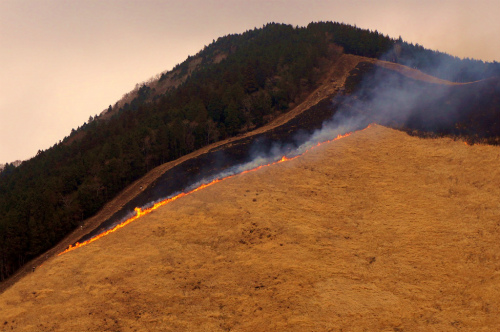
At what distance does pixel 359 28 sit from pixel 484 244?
100205mm

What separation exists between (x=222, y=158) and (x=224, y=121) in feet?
65.5

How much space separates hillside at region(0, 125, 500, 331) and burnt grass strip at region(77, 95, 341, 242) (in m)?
14.7

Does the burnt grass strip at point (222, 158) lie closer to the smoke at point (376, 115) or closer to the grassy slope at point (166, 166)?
the smoke at point (376, 115)

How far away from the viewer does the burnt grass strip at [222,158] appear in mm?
45719

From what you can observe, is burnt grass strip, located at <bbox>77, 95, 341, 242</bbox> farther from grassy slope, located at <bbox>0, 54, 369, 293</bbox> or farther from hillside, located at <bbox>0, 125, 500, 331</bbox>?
hillside, located at <bbox>0, 125, 500, 331</bbox>

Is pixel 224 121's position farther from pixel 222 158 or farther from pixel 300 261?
pixel 300 261

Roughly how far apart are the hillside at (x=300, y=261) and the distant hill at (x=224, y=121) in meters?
13.7

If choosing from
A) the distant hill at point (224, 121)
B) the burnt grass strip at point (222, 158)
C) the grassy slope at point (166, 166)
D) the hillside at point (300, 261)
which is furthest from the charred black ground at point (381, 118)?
the hillside at point (300, 261)

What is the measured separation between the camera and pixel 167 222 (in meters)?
29.1

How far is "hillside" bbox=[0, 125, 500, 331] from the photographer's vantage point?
68.1 ft

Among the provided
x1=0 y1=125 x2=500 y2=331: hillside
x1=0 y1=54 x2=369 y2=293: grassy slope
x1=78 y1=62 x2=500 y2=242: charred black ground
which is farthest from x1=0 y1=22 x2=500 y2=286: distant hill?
x1=0 y1=125 x2=500 y2=331: hillside

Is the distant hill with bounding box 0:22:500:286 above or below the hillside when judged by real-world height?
above

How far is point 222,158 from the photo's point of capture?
5219 centimetres

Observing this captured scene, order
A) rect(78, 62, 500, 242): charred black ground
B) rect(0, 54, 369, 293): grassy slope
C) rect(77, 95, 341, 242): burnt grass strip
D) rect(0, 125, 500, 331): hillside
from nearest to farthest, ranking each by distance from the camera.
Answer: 1. rect(0, 125, 500, 331): hillside
2. rect(78, 62, 500, 242): charred black ground
3. rect(0, 54, 369, 293): grassy slope
4. rect(77, 95, 341, 242): burnt grass strip
